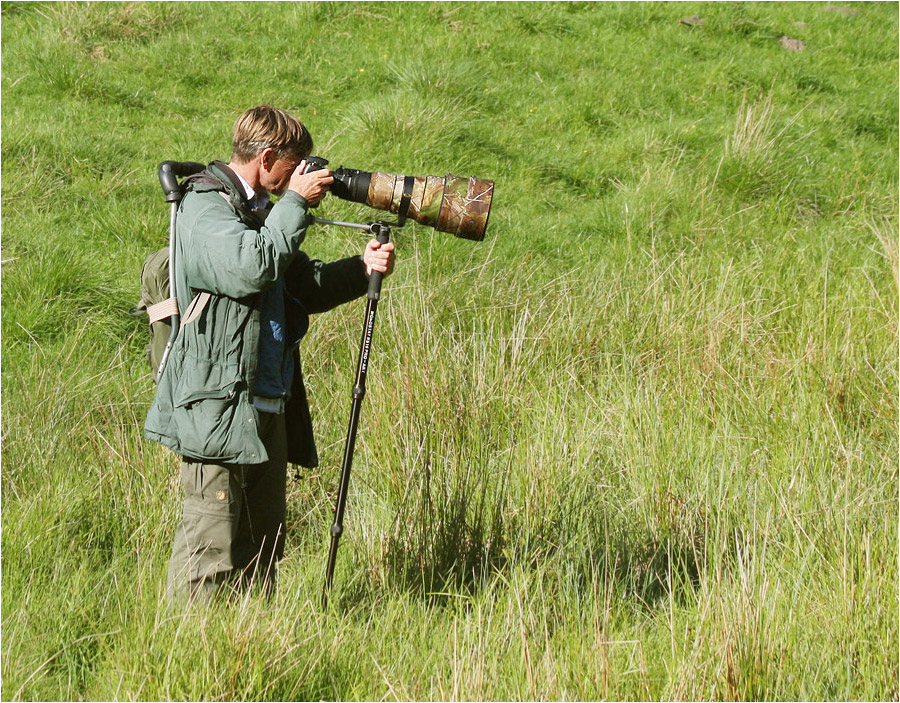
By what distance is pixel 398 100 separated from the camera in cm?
740

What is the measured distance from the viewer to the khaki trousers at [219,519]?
3.12m

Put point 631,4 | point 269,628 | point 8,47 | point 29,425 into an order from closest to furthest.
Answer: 1. point 269,628
2. point 29,425
3. point 8,47
4. point 631,4

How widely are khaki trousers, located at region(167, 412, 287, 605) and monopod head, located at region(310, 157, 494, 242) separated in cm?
80

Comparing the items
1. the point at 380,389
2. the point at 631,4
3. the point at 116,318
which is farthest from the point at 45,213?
the point at 631,4

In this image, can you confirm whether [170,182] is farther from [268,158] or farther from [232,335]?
[232,335]

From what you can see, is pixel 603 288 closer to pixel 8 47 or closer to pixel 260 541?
pixel 260 541

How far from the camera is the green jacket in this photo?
9.30 ft

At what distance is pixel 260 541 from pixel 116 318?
2497mm

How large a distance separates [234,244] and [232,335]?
0.32 m

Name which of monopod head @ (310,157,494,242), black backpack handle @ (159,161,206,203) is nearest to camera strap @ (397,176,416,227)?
monopod head @ (310,157,494,242)

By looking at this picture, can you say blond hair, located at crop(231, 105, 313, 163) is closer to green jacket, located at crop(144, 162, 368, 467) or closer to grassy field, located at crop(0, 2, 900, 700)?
green jacket, located at crop(144, 162, 368, 467)

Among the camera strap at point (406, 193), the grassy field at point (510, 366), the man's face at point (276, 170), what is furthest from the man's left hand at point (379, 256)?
the grassy field at point (510, 366)

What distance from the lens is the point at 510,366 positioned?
16.1ft

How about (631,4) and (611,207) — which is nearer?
(611,207)
